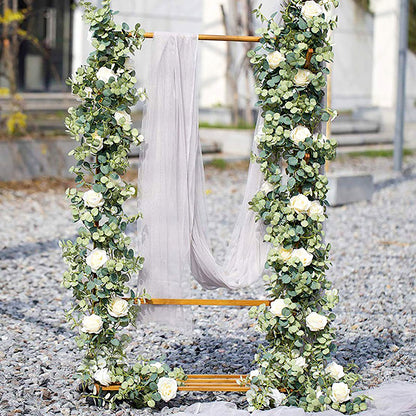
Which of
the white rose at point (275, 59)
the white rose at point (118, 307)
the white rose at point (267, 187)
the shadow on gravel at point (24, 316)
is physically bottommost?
the shadow on gravel at point (24, 316)

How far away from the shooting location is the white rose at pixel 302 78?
10.3 ft

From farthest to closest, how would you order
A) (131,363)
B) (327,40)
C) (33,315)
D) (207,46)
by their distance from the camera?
(207,46) < (33,315) < (131,363) < (327,40)

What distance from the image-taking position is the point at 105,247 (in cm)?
323

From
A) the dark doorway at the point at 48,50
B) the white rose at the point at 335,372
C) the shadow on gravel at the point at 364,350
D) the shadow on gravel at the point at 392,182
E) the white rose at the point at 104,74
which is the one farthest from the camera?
the dark doorway at the point at 48,50

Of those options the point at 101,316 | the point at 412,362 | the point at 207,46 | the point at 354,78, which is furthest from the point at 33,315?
the point at 354,78

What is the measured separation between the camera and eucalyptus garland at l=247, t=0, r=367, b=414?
10.3ft

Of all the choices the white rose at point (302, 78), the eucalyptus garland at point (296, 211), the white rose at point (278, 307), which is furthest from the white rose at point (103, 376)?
the white rose at point (302, 78)

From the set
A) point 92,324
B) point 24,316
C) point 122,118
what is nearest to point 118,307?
point 92,324

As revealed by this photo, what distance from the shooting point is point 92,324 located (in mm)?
3162


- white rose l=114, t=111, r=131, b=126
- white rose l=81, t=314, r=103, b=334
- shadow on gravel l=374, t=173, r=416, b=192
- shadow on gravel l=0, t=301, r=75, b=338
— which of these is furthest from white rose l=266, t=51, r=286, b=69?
shadow on gravel l=374, t=173, r=416, b=192

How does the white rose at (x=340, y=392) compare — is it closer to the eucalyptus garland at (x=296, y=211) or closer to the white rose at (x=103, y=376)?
the eucalyptus garland at (x=296, y=211)

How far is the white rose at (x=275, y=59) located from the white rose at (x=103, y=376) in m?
1.43

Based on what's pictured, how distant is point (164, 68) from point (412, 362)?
6.37 feet

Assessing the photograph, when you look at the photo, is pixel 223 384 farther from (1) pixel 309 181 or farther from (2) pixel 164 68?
(2) pixel 164 68
